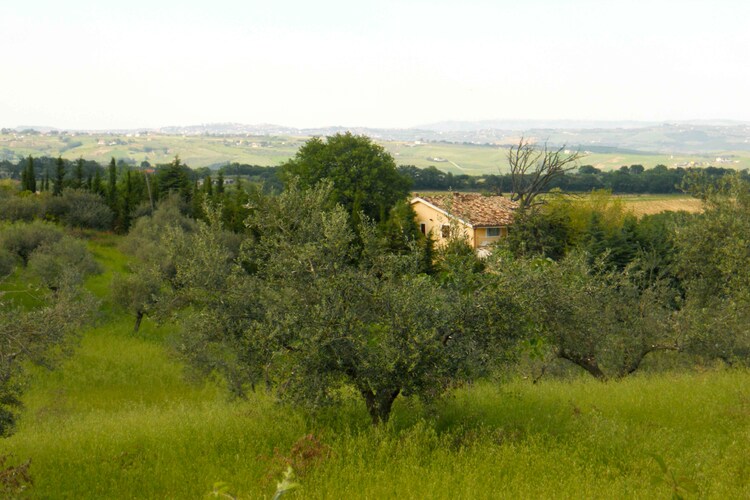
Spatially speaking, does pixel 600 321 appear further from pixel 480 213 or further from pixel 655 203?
pixel 655 203

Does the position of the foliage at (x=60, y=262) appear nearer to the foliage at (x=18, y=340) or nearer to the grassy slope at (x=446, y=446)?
the grassy slope at (x=446, y=446)

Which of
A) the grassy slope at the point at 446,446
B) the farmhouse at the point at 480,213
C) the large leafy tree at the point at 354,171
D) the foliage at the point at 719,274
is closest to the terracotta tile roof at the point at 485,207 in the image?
the farmhouse at the point at 480,213

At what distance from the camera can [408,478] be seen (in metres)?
12.3

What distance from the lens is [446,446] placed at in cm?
1398

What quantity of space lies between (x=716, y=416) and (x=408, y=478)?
29.6ft

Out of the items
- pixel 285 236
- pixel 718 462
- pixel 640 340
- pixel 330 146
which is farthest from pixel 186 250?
pixel 330 146

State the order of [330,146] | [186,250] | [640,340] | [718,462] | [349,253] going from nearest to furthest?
[718,462], [349,253], [186,250], [640,340], [330,146]

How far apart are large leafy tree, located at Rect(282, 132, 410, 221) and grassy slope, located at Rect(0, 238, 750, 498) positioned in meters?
49.3

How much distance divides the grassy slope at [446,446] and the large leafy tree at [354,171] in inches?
1942

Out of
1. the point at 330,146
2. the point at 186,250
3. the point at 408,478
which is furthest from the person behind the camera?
the point at 330,146

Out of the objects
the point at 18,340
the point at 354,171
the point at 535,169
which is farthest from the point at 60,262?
the point at 535,169

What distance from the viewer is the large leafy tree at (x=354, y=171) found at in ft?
225

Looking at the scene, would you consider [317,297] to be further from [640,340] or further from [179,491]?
[640,340]

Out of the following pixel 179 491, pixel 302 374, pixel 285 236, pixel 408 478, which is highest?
pixel 285 236
